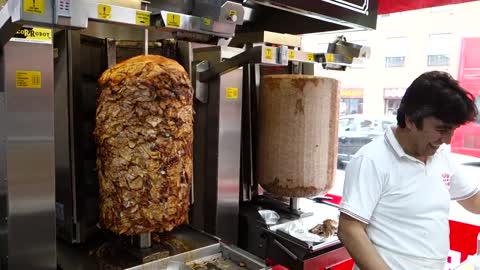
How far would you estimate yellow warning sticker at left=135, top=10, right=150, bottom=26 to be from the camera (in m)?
1.20

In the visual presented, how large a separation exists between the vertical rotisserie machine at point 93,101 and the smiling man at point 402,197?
480mm

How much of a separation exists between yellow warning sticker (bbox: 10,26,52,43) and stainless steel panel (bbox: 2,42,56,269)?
0.02 m

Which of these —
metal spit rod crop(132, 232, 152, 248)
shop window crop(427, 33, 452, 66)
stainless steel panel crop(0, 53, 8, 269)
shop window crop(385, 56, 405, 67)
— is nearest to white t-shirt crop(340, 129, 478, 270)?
metal spit rod crop(132, 232, 152, 248)

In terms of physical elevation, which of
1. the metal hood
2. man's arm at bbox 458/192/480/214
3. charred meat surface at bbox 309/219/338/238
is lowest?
charred meat surface at bbox 309/219/338/238

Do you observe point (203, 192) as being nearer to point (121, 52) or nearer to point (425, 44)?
point (121, 52)

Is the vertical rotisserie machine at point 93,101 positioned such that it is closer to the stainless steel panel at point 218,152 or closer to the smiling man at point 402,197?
the stainless steel panel at point 218,152

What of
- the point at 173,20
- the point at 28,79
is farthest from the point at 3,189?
the point at 173,20

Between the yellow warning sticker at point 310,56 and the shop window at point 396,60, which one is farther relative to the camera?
the shop window at point 396,60

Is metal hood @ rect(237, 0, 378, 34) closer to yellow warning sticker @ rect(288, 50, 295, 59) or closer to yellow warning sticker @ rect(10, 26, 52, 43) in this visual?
yellow warning sticker @ rect(288, 50, 295, 59)

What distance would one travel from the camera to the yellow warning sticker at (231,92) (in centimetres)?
197

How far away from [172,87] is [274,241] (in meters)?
0.98

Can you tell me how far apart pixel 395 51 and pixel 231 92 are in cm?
285

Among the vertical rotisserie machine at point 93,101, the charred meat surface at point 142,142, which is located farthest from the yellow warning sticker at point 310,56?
the charred meat surface at point 142,142

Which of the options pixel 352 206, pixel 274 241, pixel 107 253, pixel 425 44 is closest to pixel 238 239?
pixel 274 241
